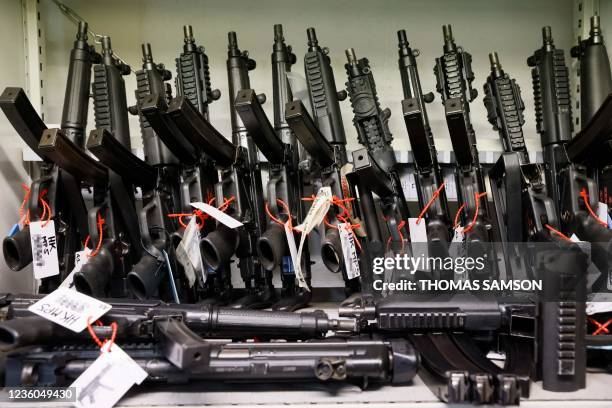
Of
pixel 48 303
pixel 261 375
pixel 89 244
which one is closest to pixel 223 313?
pixel 261 375

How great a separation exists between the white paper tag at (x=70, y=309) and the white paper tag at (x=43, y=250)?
0.28 meters

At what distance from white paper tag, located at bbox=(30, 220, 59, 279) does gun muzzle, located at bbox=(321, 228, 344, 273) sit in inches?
24.0

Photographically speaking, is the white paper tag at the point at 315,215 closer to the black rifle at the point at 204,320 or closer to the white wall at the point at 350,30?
the black rifle at the point at 204,320

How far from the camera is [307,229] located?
1.00m

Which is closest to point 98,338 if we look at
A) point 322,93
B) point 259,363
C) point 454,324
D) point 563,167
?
point 259,363

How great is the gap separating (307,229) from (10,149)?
0.82m

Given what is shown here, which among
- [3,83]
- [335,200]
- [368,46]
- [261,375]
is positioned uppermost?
[368,46]

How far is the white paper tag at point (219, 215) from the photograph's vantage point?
98cm

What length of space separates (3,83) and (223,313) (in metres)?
0.89

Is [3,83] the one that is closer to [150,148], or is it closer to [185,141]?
[150,148]

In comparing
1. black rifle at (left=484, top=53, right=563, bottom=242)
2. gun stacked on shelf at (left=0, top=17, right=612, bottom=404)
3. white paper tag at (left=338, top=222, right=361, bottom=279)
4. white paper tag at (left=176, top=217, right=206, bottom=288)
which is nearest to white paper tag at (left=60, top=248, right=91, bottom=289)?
gun stacked on shelf at (left=0, top=17, right=612, bottom=404)

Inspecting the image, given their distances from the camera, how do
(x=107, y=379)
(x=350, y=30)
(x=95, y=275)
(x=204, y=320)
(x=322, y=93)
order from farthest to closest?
1. (x=350, y=30)
2. (x=322, y=93)
3. (x=95, y=275)
4. (x=204, y=320)
5. (x=107, y=379)

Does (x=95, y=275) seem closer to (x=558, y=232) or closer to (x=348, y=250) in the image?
(x=348, y=250)

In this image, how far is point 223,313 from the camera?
2.60 feet
